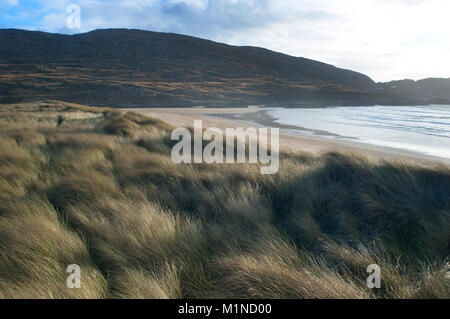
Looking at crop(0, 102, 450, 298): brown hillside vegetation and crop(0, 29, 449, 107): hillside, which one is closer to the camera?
crop(0, 102, 450, 298): brown hillside vegetation

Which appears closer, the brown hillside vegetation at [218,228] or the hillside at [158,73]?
the brown hillside vegetation at [218,228]

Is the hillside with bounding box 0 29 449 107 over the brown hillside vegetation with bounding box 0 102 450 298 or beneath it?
over

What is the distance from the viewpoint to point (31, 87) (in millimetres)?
46719

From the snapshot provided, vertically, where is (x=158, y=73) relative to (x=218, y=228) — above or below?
above

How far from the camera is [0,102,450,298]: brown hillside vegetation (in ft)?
6.67

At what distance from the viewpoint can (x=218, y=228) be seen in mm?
2803

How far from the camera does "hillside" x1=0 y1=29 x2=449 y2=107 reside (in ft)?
155

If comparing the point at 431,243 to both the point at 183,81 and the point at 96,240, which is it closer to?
the point at 96,240

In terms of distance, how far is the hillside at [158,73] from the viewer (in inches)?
1864

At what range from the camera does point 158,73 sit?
71.2 meters

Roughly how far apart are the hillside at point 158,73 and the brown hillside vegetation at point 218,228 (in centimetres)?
4128

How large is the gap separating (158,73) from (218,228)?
74.2 metres

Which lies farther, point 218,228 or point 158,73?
point 158,73

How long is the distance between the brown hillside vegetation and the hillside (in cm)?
4128
